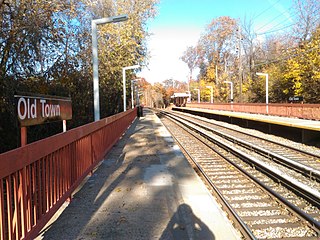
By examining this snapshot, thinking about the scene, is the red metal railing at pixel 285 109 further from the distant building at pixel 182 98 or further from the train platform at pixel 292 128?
the distant building at pixel 182 98

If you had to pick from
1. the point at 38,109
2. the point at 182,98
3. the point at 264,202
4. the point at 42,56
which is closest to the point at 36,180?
the point at 38,109

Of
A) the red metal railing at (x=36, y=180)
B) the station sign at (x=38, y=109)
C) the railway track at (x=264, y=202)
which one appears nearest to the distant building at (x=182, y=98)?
the railway track at (x=264, y=202)

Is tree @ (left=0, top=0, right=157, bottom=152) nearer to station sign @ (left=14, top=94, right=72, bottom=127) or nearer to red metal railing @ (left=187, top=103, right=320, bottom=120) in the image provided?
station sign @ (left=14, top=94, right=72, bottom=127)

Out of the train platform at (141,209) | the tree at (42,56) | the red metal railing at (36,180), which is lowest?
the train platform at (141,209)

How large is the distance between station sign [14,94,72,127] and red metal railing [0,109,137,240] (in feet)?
1.05

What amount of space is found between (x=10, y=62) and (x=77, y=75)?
630 centimetres

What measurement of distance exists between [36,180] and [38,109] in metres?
1.01

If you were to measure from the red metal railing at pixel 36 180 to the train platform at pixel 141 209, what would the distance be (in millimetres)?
350

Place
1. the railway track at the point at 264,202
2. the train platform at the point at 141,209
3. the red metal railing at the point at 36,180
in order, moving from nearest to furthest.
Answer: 1. the red metal railing at the point at 36,180
2. the train platform at the point at 141,209
3. the railway track at the point at 264,202

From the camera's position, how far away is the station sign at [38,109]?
3916 millimetres

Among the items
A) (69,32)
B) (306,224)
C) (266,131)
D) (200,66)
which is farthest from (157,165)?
(200,66)

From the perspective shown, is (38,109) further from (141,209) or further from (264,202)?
(264,202)

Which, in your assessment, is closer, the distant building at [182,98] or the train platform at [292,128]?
the train platform at [292,128]

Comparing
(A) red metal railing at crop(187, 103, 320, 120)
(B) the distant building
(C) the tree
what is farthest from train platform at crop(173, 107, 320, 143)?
(B) the distant building
